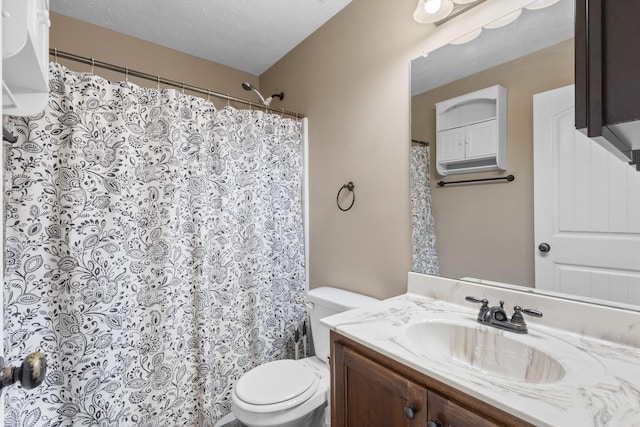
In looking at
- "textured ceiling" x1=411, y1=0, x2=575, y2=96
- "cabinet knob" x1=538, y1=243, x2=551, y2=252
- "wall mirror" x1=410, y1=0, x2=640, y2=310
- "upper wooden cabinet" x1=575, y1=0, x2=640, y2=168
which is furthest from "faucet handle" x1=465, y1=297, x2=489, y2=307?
"textured ceiling" x1=411, y1=0, x2=575, y2=96

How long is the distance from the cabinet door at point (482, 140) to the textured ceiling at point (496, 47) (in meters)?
0.24

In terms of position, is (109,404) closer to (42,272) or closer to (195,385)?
(195,385)

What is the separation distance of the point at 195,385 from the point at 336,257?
42.5 inches

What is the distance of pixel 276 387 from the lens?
4.62ft

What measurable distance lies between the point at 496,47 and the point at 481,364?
1.22 meters

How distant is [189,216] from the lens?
1641 millimetres

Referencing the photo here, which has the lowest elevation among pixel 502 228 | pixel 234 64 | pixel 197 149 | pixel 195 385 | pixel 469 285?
pixel 195 385

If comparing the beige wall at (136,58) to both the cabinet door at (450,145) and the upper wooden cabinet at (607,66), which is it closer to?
the cabinet door at (450,145)

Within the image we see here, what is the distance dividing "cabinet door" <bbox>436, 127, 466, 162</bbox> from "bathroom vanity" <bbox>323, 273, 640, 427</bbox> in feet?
1.84

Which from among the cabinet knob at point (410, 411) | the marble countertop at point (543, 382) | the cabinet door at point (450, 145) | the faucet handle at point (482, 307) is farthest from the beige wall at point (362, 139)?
the cabinet knob at point (410, 411)

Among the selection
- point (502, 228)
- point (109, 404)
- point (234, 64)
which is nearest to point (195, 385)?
point (109, 404)

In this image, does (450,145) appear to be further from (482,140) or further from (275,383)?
(275,383)

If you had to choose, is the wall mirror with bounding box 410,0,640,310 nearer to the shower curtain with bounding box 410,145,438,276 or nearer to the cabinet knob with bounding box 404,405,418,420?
the shower curtain with bounding box 410,145,438,276

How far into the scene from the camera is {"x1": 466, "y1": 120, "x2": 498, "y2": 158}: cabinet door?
1.20 m
